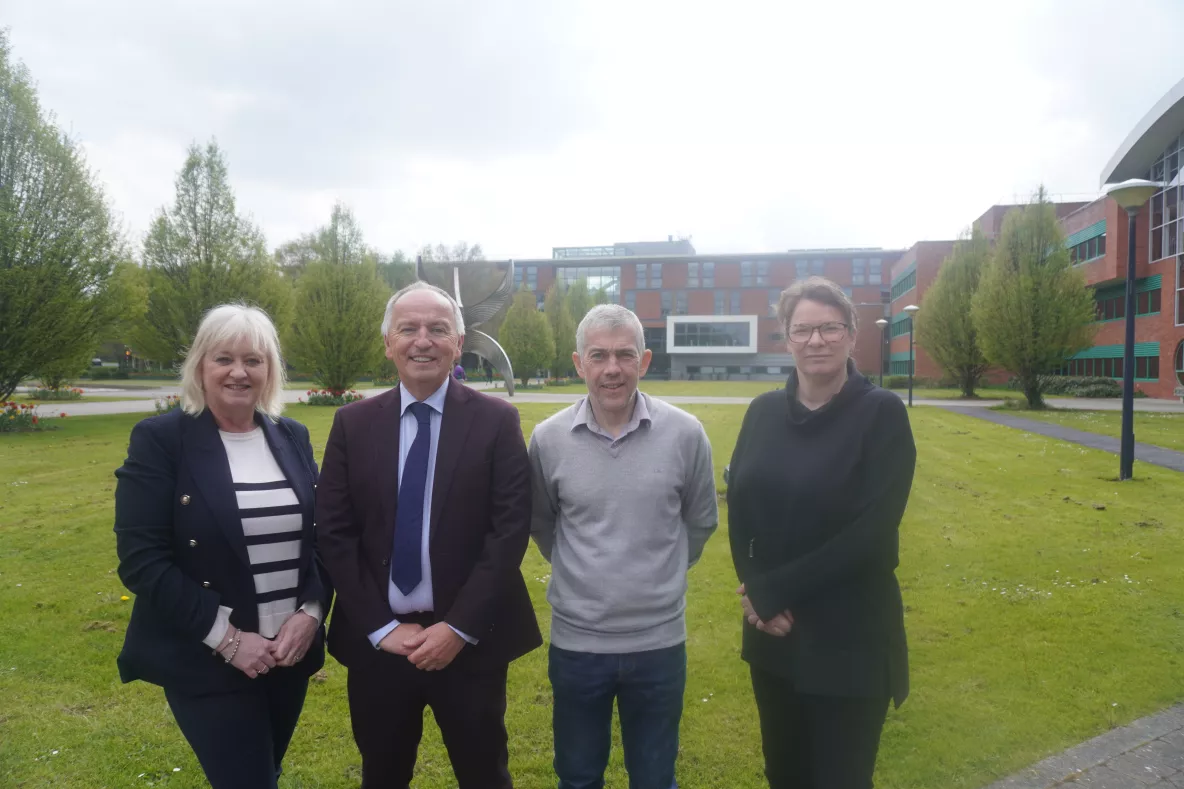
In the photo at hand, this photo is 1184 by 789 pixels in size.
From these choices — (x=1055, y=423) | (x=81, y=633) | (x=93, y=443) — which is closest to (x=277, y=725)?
(x=81, y=633)

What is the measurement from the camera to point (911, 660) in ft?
15.4

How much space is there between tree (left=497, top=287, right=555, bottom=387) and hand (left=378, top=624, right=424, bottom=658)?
1679 inches

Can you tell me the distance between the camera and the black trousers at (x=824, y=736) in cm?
240

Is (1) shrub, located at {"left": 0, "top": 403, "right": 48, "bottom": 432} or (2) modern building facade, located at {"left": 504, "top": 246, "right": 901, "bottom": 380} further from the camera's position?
(2) modern building facade, located at {"left": 504, "top": 246, "right": 901, "bottom": 380}

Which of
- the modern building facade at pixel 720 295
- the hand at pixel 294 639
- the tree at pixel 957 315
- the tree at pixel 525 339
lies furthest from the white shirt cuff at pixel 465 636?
the modern building facade at pixel 720 295

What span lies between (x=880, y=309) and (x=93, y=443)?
62.8 meters

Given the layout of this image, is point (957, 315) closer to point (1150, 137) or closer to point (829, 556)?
point (1150, 137)

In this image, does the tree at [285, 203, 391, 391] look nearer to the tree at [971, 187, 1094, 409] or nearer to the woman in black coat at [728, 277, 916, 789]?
the tree at [971, 187, 1094, 409]

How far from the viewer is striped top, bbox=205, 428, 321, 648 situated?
2.43 metres

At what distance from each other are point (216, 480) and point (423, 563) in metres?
0.76

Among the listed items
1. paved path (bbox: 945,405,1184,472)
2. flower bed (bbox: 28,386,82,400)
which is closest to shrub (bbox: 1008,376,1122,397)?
paved path (bbox: 945,405,1184,472)

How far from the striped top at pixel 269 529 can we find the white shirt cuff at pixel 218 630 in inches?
4.9

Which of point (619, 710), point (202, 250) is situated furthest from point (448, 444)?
point (202, 250)

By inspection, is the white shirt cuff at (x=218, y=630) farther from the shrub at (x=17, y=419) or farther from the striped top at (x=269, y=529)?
the shrub at (x=17, y=419)
